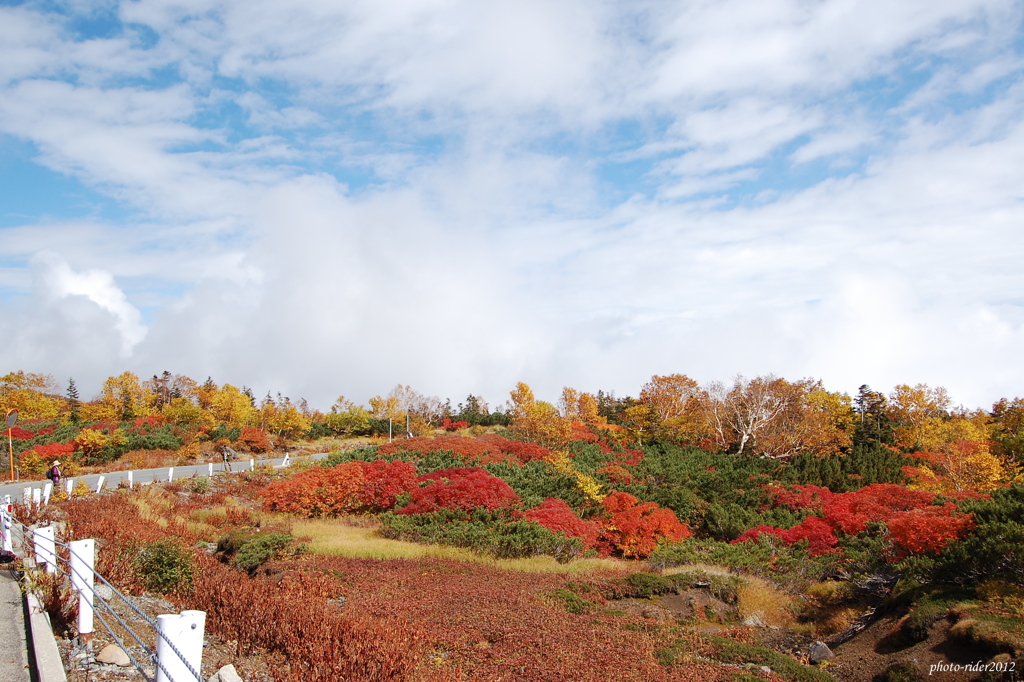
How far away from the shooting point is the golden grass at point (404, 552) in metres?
15.8

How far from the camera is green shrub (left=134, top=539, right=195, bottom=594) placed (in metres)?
9.15

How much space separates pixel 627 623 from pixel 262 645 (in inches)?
242

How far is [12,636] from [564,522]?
14605 millimetres

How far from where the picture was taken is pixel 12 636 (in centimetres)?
688

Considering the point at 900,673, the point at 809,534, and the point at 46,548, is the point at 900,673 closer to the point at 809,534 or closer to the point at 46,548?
the point at 809,534

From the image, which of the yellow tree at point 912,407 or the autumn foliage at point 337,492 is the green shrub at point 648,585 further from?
the yellow tree at point 912,407

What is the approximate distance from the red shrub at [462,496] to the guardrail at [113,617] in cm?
1108

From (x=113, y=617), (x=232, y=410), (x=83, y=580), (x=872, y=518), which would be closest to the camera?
(x=83, y=580)

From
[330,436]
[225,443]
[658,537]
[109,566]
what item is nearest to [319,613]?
[109,566]

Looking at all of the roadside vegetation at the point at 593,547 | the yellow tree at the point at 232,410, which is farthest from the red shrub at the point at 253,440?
the yellow tree at the point at 232,410

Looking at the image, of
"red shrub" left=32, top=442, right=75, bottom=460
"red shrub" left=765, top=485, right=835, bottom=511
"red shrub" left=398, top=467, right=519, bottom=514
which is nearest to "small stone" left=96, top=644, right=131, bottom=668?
"red shrub" left=398, top=467, right=519, bottom=514

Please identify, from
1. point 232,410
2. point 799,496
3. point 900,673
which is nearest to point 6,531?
point 900,673

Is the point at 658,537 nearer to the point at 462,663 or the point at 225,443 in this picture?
the point at 462,663

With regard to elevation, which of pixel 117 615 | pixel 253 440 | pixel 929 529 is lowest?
pixel 929 529
